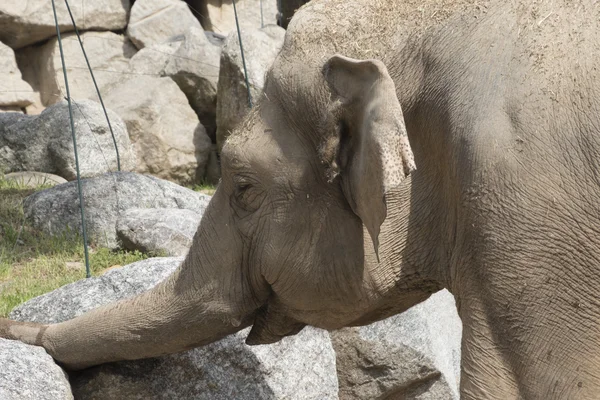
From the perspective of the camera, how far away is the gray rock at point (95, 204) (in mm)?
5938

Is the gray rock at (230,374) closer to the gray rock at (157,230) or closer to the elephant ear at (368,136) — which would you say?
the elephant ear at (368,136)

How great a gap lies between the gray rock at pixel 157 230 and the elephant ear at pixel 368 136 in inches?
114

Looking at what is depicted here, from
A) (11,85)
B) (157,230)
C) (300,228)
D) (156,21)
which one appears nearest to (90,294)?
(300,228)

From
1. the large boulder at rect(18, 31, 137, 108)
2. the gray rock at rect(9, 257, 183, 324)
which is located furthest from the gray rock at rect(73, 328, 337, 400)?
the large boulder at rect(18, 31, 137, 108)

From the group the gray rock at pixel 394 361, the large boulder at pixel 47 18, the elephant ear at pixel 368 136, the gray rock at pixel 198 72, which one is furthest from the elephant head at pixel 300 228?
the large boulder at pixel 47 18

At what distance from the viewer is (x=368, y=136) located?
2361 millimetres

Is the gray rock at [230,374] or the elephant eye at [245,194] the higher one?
the elephant eye at [245,194]

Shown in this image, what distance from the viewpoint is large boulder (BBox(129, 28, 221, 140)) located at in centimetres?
911

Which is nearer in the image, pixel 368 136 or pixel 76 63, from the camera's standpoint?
pixel 368 136

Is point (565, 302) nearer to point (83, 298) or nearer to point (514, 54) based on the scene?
point (514, 54)

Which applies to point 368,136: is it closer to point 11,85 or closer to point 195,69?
point 195,69

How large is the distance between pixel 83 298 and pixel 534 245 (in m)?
1.92

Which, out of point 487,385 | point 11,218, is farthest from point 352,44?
point 11,218

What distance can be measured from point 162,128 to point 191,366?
200 inches
